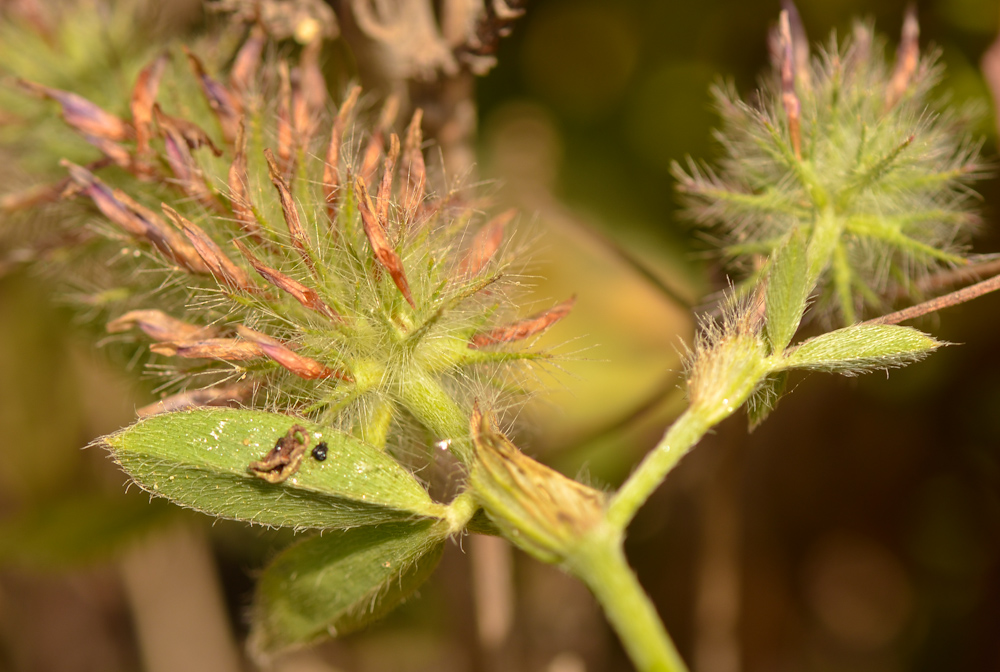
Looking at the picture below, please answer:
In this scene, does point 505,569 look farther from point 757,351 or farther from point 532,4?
point 532,4

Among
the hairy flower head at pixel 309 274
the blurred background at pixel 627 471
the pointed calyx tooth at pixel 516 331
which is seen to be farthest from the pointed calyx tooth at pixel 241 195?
the blurred background at pixel 627 471

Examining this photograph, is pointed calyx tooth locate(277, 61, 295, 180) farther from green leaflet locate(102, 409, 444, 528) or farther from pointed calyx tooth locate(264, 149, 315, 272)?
green leaflet locate(102, 409, 444, 528)

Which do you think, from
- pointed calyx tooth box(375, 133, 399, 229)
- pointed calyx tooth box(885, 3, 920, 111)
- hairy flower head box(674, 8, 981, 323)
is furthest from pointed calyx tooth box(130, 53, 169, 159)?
pointed calyx tooth box(885, 3, 920, 111)

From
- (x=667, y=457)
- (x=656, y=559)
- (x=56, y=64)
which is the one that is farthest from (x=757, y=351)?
(x=656, y=559)

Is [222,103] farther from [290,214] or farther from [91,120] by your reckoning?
[290,214]

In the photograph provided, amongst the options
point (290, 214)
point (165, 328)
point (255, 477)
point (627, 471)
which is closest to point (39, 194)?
point (165, 328)
